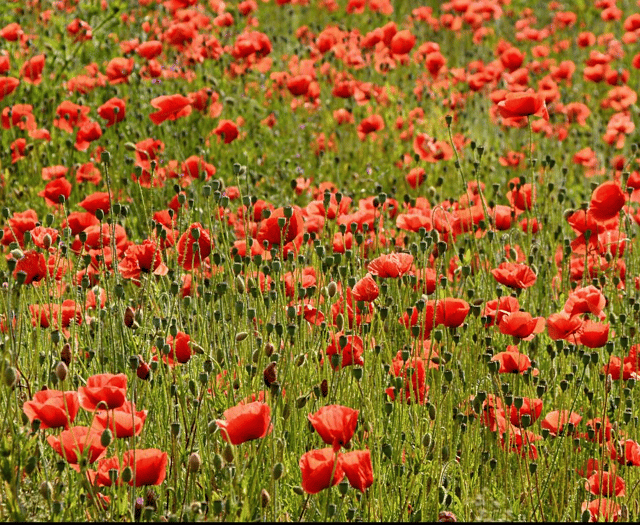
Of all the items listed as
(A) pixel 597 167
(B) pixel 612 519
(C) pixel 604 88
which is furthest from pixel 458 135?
(B) pixel 612 519

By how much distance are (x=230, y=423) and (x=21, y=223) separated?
1.67 meters

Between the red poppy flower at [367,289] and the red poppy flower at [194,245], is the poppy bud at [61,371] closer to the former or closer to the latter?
the red poppy flower at [194,245]

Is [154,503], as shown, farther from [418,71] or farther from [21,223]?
[418,71]

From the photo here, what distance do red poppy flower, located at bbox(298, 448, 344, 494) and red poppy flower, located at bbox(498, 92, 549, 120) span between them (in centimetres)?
176

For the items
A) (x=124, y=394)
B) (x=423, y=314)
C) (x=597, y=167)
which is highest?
(x=124, y=394)

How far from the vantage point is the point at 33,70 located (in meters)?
5.50

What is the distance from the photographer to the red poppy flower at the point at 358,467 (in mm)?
2016

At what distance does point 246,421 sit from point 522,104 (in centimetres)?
180

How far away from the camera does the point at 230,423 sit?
6.79 feet

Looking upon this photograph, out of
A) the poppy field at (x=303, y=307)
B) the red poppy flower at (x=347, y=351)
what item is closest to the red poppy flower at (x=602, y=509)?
the poppy field at (x=303, y=307)

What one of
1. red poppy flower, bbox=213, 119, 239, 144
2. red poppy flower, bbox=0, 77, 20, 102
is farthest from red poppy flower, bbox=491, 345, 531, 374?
red poppy flower, bbox=0, 77, 20, 102

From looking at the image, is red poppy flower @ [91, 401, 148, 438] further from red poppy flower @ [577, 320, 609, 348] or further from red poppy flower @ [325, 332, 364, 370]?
red poppy flower @ [577, 320, 609, 348]

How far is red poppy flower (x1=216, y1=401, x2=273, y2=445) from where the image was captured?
2.05 meters

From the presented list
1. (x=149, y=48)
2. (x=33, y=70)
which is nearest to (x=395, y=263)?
(x=149, y=48)
